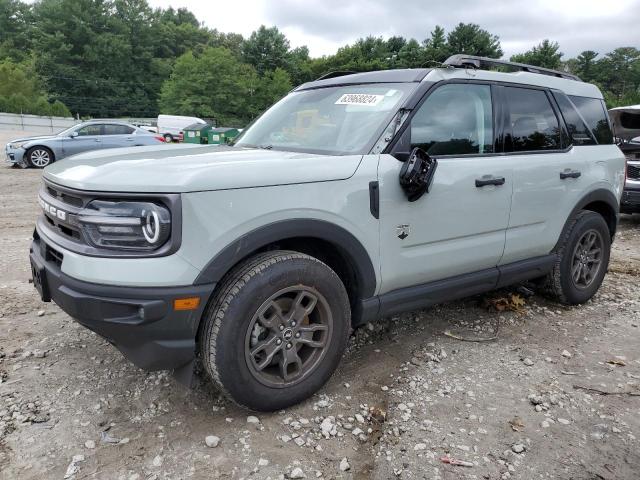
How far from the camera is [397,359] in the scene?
3.33 metres

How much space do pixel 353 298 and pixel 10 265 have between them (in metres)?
3.95

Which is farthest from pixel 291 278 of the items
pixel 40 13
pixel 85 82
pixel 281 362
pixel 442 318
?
pixel 40 13

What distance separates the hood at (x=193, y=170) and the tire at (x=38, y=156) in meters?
12.5

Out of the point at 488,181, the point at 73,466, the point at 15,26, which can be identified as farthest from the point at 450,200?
the point at 15,26

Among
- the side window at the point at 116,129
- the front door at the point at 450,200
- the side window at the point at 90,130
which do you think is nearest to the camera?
the front door at the point at 450,200

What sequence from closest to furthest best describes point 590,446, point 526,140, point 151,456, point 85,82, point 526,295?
1. point 151,456
2. point 590,446
3. point 526,140
4. point 526,295
5. point 85,82

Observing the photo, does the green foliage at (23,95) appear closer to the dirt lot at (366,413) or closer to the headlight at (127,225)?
the dirt lot at (366,413)

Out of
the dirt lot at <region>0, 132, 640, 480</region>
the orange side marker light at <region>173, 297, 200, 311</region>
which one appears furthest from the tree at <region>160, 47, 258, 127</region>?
the orange side marker light at <region>173, 297, 200, 311</region>

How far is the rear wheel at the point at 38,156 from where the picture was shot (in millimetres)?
13641

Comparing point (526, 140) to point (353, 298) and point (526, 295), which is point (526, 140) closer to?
point (526, 295)

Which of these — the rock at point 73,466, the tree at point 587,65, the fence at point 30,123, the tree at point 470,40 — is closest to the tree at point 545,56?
the tree at point 470,40

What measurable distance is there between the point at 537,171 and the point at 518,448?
2017 millimetres

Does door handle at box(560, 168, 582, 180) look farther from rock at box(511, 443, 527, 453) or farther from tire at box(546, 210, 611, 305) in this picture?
rock at box(511, 443, 527, 453)

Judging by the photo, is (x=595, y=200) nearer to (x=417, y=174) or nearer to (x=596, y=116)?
(x=596, y=116)
